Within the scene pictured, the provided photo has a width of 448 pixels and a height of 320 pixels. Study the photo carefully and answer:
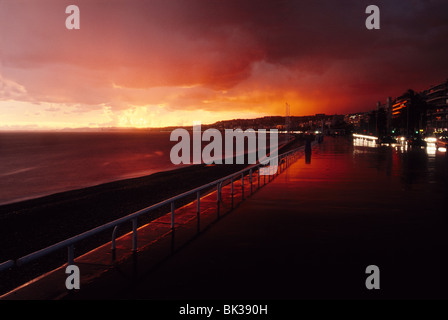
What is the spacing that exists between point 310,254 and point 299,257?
28 centimetres

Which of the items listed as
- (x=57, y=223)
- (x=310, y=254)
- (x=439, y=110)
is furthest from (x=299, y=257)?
(x=439, y=110)

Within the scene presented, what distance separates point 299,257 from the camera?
586cm

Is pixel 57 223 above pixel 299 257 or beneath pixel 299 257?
beneath

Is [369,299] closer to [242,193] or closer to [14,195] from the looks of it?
[242,193]

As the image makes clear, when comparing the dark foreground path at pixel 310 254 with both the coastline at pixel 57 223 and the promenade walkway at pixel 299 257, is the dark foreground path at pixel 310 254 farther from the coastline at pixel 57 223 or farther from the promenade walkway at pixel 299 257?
the coastline at pixel 57 223

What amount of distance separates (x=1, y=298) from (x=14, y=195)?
28.6 metres

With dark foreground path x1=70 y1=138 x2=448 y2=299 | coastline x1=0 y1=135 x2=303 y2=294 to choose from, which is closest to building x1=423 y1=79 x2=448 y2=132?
coastline x1=0 y1=135 x2=303 y2=294

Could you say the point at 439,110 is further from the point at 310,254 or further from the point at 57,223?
the point at 310,254

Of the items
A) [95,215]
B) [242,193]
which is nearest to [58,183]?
[95,215]

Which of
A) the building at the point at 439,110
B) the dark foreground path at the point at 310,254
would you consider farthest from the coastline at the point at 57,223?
the building at the point at 439,110

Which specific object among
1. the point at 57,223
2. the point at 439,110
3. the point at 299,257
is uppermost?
the point at 439,110

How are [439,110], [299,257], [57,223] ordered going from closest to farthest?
1. [299,257]
2. [57,223]
3. [439,110]

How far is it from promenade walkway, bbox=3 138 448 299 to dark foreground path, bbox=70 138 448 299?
0.01 metres

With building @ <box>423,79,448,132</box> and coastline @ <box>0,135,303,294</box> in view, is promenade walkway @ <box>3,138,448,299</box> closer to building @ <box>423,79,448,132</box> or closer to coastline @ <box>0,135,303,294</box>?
coastline @ <box>0,135,303,294</box>
